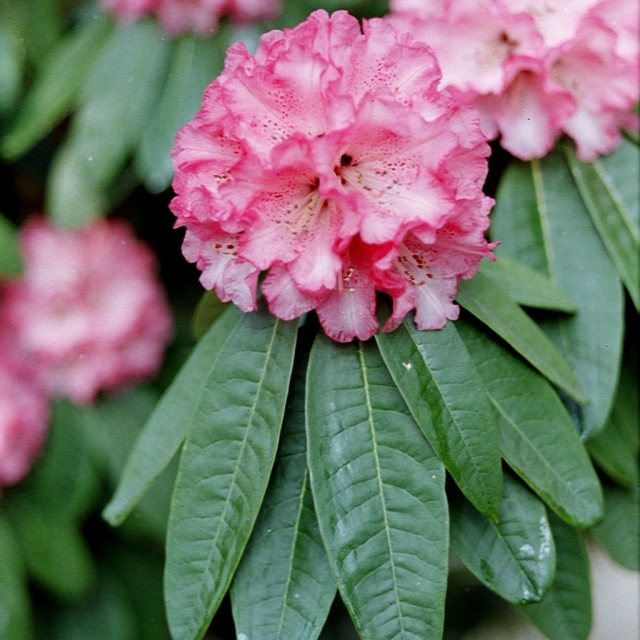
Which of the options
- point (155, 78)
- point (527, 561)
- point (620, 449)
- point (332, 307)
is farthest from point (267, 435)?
point (155, 78)

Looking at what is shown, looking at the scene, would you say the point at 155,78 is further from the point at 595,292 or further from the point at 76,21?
the point at 595,292

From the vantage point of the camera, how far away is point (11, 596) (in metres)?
1.33

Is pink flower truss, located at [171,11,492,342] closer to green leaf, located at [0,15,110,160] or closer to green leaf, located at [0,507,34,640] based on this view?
green leaf, located at [0,15,110,160]

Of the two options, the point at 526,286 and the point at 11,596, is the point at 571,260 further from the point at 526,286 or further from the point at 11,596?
the point at 11,596

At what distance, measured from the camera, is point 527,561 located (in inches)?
38.4

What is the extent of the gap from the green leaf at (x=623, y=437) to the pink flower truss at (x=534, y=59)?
0.35 metres

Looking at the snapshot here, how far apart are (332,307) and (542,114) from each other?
1.32 feet

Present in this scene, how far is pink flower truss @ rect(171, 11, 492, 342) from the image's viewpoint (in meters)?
0.90

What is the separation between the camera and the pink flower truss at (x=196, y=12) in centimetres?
142

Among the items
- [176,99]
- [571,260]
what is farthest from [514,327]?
[176,99]

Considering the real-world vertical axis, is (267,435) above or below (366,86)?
below

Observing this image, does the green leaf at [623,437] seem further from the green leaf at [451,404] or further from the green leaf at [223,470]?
the green leaf at [223,470]

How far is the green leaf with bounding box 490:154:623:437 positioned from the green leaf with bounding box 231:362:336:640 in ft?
1.06

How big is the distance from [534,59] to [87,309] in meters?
0.90
